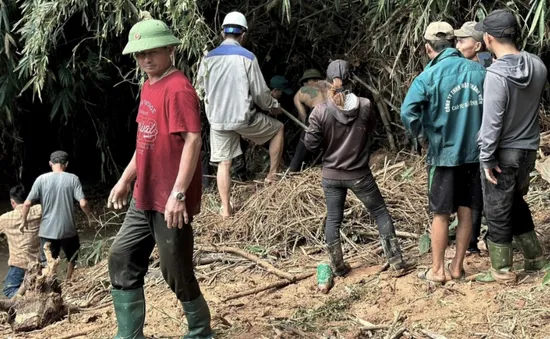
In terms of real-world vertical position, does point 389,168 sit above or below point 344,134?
below

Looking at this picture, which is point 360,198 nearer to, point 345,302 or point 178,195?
point 345,302

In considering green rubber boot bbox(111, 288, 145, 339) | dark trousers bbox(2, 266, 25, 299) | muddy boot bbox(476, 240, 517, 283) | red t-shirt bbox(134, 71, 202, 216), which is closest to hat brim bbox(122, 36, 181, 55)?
red t-shirt bbox(134, 71, 202, 216)

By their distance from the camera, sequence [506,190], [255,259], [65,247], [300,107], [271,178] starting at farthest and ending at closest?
[300,107] < [65,247] < [271,178] < [255,259] < [506,190]

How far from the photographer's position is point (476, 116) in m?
4.32

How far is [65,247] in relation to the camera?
7.34m

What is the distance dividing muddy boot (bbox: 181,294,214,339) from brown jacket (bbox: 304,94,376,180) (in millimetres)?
1492

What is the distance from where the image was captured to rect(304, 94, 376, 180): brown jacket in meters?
4.84

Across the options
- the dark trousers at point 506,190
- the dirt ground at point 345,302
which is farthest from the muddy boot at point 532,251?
the dark trousers at point 506,190

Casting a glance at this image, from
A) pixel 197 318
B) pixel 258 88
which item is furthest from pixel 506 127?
pixel 258 88

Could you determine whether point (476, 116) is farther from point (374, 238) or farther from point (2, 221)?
point (2, 221)

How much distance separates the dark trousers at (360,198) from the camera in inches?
193

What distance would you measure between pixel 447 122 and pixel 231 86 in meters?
2.65

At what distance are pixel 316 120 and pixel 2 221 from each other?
3986 mm

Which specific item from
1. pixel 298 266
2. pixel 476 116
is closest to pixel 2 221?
pixel 298 266
